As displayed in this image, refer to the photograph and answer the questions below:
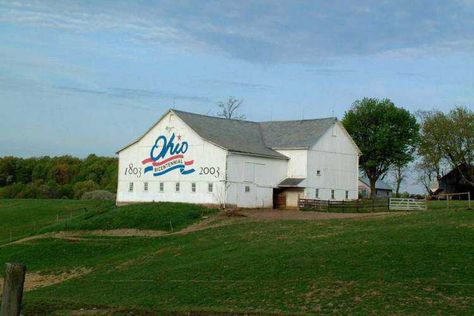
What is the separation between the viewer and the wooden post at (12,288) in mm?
11000

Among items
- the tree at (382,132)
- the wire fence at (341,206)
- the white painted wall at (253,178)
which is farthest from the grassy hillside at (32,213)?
the tree at (382,132)

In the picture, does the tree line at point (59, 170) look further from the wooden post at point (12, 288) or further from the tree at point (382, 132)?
the wooden post at point (12, 288)

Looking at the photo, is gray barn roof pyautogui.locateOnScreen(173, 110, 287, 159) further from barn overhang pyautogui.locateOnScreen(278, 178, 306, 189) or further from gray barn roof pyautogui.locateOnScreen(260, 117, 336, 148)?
barn overhang pyautogui.locateOnScreen(278, 178, 306, 189)

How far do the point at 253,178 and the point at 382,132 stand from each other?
28.9 meters

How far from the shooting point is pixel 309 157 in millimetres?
60344

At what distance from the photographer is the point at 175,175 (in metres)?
58.5

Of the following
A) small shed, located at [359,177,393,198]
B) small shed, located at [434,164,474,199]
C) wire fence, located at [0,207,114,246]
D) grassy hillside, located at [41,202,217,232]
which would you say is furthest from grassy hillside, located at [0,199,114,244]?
small shed, located at [359,177,393,198]

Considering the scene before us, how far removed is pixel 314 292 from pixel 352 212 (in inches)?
1214

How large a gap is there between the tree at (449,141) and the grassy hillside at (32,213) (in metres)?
40.6

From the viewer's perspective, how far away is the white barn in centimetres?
5641

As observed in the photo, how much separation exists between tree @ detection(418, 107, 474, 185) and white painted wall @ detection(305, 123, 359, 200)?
20.6m

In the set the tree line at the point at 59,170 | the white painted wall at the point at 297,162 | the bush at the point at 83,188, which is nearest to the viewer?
the white painted wall at the point at 297,162

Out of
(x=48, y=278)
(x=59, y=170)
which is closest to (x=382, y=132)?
(x=48, y=278)

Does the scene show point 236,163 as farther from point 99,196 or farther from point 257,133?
point 99,196
